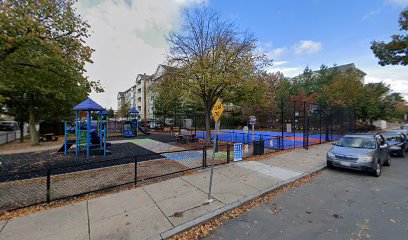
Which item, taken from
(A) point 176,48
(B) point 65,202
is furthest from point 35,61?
(A) point 176,48

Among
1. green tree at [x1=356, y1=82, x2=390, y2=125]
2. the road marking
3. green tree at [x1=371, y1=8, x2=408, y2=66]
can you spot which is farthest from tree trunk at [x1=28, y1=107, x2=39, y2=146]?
green tree at [x1=356, y1=82, x2=390, y2=125]

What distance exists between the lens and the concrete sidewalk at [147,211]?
128 inches

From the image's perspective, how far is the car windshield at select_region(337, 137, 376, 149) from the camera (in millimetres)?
7470

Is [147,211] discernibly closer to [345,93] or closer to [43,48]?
[43,48]

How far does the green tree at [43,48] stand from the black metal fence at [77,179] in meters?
2.78

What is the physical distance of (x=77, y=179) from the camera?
602 cm

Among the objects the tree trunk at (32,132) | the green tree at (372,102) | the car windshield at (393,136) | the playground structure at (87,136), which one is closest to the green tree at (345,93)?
the green tree at (372,102)

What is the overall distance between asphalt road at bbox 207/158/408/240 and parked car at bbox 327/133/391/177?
76 cm

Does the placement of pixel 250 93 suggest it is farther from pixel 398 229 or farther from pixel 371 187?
pixel 398 229

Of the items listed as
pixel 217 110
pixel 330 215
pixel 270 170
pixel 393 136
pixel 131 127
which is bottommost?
pixel 330 215

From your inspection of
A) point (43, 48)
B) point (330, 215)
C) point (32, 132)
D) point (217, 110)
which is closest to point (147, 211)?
point (217, 110)

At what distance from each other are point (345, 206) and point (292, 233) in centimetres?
218

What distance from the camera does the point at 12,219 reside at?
3627 millimetres

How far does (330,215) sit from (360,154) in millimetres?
4252
